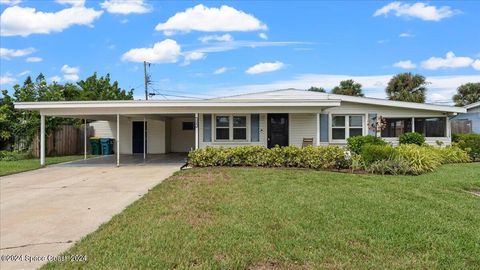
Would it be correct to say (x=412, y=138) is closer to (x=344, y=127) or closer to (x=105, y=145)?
(x=344, y=127)

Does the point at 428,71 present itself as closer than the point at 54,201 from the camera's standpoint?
No

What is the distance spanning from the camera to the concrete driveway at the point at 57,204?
4937 millimetres

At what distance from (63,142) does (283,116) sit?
12337 millimetres

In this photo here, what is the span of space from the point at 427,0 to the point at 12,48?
66.7 feet

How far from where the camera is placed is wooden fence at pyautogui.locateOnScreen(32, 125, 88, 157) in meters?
20.1

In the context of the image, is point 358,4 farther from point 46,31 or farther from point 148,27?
point 46,31

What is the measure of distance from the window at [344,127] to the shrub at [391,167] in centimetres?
549

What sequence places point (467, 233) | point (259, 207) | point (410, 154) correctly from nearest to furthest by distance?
1. point (467, 233)
2. point (259, 207)
3. point (410, 154)

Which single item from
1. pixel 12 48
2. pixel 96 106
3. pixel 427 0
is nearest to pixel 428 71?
pixel 427 0

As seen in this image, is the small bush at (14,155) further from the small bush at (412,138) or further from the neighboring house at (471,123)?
the neighboring house at (471,123)

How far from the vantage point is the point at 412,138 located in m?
16.7

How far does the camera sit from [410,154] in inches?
472

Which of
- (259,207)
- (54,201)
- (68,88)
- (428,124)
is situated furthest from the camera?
(68,88)

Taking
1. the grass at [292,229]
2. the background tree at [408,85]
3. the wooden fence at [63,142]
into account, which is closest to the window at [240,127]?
the grass at [292,229]
